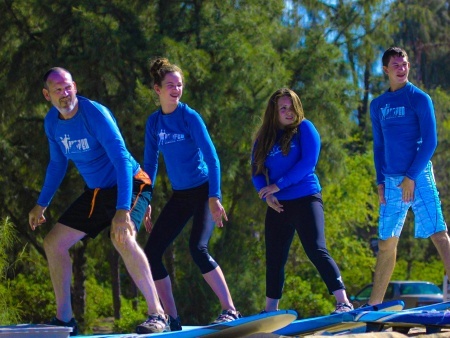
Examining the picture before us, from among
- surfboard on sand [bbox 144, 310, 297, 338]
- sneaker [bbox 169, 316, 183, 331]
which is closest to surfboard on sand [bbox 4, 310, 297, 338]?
surfboard on sand [bbox 144, 310, 297, 338]

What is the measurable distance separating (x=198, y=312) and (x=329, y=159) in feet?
13.2

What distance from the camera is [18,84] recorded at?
17141 millimetres

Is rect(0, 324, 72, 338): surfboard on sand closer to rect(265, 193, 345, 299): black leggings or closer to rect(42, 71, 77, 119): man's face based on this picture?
rect(42, 71, 77, 119): man's face

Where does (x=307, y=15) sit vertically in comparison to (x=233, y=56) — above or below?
above

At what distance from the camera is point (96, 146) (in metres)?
6.04

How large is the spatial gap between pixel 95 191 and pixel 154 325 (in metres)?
1.02

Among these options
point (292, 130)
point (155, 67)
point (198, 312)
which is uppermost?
point (155, 67)

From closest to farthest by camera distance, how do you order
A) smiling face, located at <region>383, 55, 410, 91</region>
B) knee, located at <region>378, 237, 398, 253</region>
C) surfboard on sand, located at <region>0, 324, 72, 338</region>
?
surfboard on sand, located at <region>0, 324, 72, 338</region> → smiling face, located at <region>383, 55, 410, 91</region> → knee, located at <region>378, 237, 398, 253</region>

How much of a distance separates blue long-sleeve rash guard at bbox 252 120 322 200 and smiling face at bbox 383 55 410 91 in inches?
33.1

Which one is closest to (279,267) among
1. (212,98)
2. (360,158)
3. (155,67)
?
(155,67)

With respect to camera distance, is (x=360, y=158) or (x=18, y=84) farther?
(x=360, y=158)

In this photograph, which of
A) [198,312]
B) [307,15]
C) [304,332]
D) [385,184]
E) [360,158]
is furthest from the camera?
[360,158]

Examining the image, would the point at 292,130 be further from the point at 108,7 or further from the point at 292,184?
the point at 108,7

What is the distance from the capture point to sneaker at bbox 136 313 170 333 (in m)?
5.79
